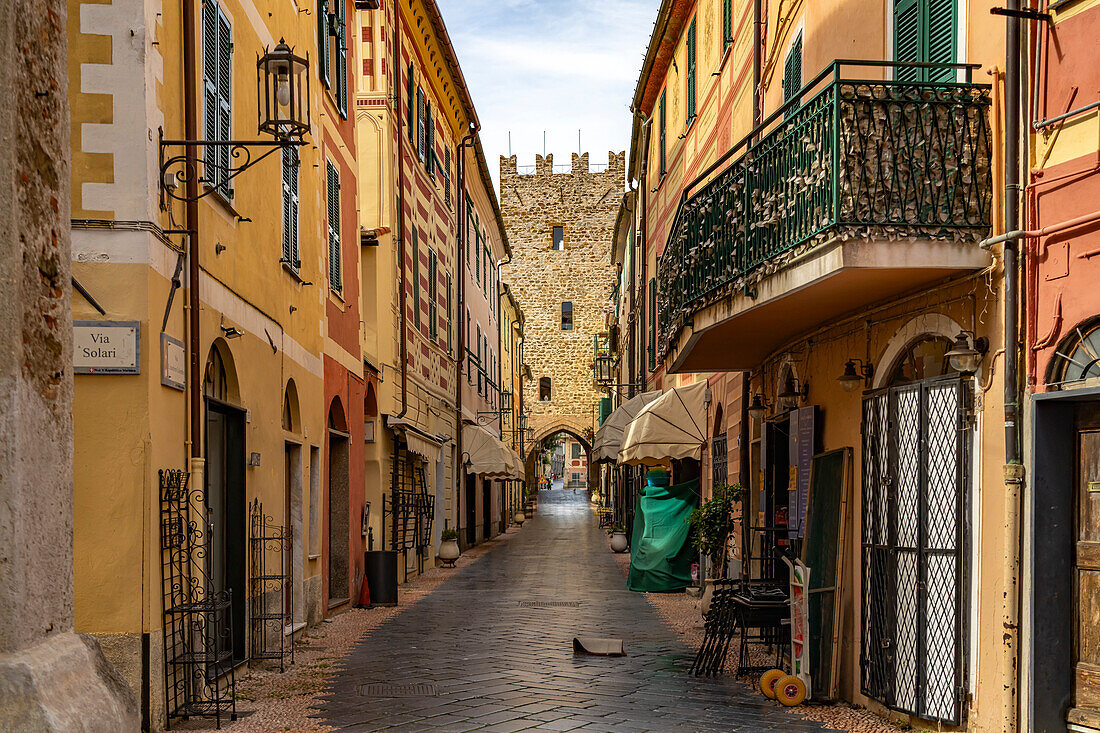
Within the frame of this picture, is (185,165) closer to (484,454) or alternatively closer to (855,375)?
(855,375)

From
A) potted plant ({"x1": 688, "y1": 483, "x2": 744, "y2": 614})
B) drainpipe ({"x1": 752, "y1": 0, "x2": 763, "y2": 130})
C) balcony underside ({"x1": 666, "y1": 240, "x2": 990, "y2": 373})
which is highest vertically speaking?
drainpipe ({"x1": 752, "y1": 0, "x2": 763, "y2": 130})

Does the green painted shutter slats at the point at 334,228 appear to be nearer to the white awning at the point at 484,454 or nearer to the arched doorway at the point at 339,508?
the arched doorway at the point at 339,508

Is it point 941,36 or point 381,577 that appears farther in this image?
point 381,577

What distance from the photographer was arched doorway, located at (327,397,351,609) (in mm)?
15797

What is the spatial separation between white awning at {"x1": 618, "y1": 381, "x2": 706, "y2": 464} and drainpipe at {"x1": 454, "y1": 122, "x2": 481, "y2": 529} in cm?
1061

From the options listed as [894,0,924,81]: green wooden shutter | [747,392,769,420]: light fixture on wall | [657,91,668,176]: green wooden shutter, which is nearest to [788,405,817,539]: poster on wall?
[747,392,769,420]: light fixture on wall

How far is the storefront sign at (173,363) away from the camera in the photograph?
775 cm

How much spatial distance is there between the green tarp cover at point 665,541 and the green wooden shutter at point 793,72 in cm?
787

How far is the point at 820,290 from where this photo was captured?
8.38 meters

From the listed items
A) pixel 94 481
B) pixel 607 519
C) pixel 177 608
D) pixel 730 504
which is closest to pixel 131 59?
pixel 94 481

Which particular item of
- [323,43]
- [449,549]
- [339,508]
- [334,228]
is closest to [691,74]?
[323,43]

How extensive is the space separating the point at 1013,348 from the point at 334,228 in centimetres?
1007

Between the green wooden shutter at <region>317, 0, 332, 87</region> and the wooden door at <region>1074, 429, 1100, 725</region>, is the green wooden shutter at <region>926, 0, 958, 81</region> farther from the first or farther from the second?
the green wooden shutter at <region>317, 0, 332, 87</region>

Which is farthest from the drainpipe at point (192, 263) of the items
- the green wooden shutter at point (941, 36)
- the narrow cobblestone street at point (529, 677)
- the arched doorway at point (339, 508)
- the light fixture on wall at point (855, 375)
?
the arched doorway at point (339, 508)
